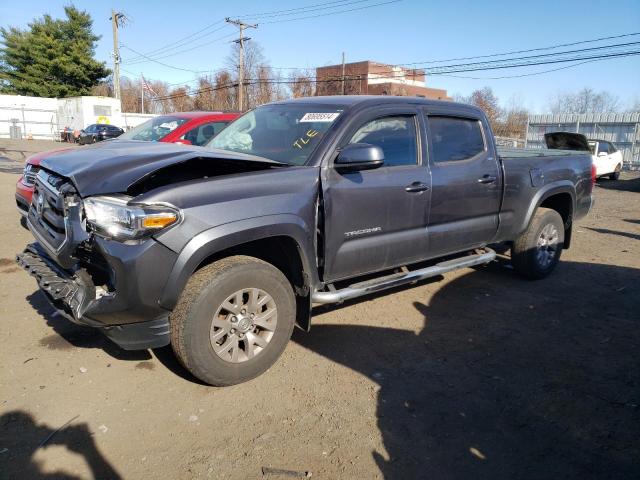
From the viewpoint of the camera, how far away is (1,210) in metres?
8.50

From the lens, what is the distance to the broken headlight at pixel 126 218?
8.96 ft

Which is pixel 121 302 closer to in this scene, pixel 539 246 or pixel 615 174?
pixel 539 246

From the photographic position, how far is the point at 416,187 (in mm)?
4113

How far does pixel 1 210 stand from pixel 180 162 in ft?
23.6

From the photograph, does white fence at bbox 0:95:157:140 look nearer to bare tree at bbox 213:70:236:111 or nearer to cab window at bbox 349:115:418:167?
bare tree at bbox 213:70:236:111

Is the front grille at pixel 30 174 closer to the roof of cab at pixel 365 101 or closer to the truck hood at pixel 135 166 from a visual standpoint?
the truck hood at pixel 135 166

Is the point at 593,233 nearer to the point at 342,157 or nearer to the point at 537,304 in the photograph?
the point at 537,304

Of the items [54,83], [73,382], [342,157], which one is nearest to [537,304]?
[342,157]

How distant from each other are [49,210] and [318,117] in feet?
6.89

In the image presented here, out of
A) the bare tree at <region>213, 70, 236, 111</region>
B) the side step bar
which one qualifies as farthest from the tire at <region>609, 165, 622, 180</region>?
the bare tree at <region>213, 70, 236, 111</region>

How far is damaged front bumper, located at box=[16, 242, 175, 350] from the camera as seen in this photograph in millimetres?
2744

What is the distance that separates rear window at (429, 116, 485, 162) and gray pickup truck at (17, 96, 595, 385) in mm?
17

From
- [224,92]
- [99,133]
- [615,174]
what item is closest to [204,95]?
[224,92]

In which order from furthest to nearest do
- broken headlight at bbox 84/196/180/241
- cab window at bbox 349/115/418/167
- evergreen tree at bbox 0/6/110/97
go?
evergreen tree at bbox 0/6/110/97, cab window at bbox 349/115/418/167, broken headlight at bbox 84/196/180/241
